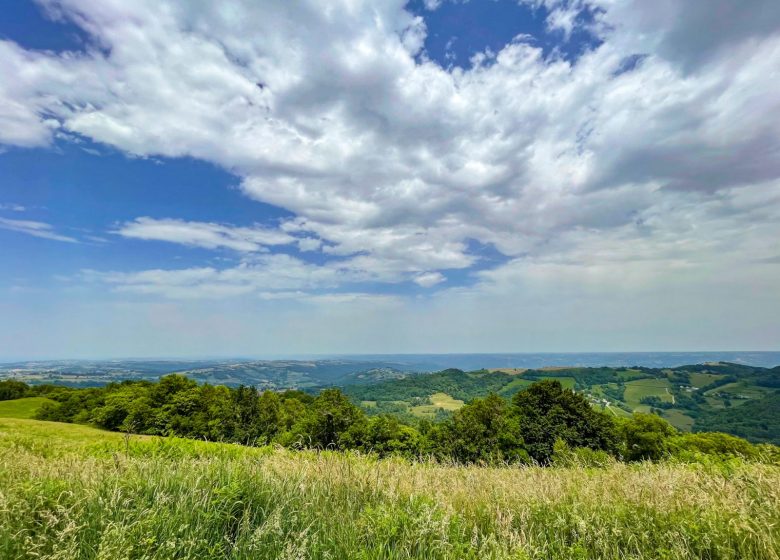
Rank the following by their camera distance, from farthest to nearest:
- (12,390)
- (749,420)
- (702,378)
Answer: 1. (702,378)
2. (749,420)
3. (12,390)

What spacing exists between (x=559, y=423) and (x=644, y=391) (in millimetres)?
160136

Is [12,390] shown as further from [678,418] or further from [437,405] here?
[678,418]

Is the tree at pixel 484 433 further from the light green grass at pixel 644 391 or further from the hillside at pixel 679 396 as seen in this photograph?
the light green grass at pixel 644 391

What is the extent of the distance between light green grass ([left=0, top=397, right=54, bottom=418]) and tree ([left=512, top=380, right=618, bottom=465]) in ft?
207

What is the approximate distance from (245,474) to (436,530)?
112 inches

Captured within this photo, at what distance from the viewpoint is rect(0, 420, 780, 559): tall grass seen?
3.26 m

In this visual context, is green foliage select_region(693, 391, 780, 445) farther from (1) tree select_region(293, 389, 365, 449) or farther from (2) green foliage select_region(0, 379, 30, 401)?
(2) green foliage select_region(0, 379, 30, 401)

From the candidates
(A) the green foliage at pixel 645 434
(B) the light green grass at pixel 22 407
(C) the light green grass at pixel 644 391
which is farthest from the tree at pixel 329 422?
(C) the light green grass at pixel 644 391

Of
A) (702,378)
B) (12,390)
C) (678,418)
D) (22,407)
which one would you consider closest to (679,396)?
(678,418)

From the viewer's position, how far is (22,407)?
1929 inches

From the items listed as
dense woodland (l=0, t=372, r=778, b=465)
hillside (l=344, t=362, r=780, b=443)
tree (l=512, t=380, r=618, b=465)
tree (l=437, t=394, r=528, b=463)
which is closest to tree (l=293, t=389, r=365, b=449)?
dense woodland (l=0, t=372, r=778, b=465)

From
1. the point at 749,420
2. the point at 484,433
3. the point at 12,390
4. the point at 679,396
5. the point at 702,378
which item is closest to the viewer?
the point at 484,433

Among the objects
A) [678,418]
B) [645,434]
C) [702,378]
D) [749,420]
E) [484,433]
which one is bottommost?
[678,418]

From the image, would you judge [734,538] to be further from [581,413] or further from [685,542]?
[581,413]
